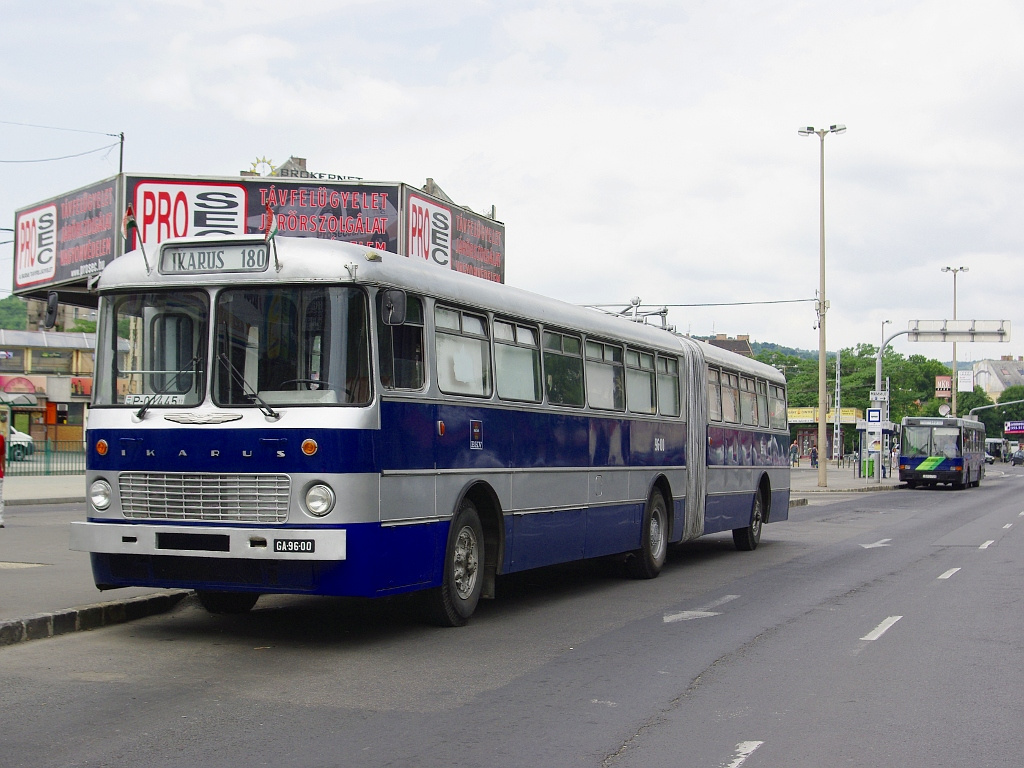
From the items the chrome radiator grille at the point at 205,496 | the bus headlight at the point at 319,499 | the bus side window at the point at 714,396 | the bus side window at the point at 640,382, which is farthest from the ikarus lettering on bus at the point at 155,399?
the bus side window at the point at 714,396

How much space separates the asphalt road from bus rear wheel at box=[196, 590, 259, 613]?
13cm

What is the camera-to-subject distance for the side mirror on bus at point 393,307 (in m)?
8.88

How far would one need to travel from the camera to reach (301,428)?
8562 mm

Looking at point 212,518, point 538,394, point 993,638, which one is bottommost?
point 993,638

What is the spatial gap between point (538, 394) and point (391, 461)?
2985 millimetres

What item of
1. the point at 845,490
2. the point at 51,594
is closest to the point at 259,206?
the point at 51,594

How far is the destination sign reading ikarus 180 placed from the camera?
29.5ft

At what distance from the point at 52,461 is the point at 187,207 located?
48.1ft

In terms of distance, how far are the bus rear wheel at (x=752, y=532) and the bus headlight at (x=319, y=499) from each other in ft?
37.0

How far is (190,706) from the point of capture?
6.97m

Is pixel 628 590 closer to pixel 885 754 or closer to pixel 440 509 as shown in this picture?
pixel 440 509

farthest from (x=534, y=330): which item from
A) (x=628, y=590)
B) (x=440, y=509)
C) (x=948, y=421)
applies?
(x=948, y=421)

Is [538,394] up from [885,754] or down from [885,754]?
up

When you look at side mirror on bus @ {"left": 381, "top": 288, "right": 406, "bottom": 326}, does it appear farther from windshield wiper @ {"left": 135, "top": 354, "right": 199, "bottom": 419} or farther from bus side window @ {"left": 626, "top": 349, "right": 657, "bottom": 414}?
Answer: bus side window @ {"left": 626, "top": 349, "right": 657, "bottom": 414}
